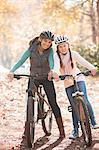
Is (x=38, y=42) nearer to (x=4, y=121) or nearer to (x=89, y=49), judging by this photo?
(x=4, y=121)

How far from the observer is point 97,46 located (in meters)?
21.2

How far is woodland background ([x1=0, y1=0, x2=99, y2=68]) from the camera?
Result: 20969 mm

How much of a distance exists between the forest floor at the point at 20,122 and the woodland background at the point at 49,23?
226 inches

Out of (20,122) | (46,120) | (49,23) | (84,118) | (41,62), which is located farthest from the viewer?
(49,23)

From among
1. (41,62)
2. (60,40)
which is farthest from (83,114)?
(60,40)

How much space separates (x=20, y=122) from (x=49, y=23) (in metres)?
24.9

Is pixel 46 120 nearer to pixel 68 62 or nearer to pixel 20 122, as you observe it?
pixel 20 122

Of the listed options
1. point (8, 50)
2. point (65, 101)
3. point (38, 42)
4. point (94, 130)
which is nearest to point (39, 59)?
point (38, 42)

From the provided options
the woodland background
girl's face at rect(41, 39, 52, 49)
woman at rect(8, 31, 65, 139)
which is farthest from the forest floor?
the woodland background

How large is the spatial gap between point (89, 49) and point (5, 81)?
774 centimetres

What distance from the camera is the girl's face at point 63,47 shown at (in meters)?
6.67

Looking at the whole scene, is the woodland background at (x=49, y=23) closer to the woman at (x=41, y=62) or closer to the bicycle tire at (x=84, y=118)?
the woman at (x=41, y=62)

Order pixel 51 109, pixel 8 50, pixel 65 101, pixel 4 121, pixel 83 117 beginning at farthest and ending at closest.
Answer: pixel 8 50
pixel 65 101
pixel 4 121
pixel 51 109
pixel 83 117

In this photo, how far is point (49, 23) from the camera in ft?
109
